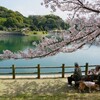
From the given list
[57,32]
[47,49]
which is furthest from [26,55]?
[57,32]

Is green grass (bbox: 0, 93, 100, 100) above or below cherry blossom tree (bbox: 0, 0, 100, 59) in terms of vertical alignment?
below

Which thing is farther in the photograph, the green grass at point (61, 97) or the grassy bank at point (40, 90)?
the grassy bank at point (40, 90)

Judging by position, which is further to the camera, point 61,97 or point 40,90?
point 40,90

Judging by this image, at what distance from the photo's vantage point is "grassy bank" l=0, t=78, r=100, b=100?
420 inches

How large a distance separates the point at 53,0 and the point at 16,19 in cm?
10763

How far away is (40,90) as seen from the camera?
11812 mm

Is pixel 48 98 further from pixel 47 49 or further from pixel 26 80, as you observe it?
pixel 26 80

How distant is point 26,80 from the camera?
1353 centimetres

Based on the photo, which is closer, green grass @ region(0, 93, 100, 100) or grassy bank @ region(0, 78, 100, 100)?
green grass @ region(0, 93, 100, 100)

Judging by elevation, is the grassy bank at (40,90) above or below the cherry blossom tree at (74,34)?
below

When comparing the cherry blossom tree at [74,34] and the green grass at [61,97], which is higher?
the cherry blossom tree at [74,34]

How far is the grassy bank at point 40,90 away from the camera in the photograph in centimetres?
1066

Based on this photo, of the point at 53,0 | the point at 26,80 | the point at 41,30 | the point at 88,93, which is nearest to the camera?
the point at 53,0

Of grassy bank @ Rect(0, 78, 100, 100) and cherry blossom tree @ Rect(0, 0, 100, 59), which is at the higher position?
cherry blossom tree @ Rect(0, 0, 100, 59)
